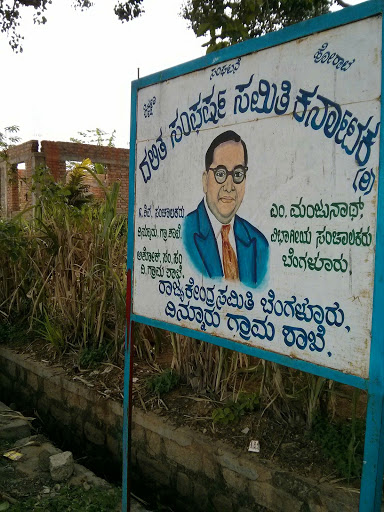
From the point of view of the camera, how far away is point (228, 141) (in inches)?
76.5

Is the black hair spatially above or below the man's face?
above

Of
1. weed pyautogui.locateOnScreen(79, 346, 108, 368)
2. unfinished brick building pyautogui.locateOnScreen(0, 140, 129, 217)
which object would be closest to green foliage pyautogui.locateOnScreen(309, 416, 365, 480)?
weed pyautogui.locateOnScreen(79, 346, 108, 368)

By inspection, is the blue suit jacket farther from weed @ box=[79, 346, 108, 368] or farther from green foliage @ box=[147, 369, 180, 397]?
weed @ box=[79, 346, 108, 368]

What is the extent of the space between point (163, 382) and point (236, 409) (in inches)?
25.1

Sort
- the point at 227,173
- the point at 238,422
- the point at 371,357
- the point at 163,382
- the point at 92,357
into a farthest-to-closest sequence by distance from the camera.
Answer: the point at 92,357 < the point at 163,382 < the point at 238,422 < the point at 227,173 < the point at 371,357

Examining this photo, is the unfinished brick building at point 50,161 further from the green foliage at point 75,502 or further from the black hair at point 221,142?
the black hair at point 221,142

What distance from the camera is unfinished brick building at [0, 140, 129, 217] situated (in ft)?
36.6

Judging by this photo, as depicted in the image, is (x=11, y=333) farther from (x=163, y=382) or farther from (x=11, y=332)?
(x=163, y=382)

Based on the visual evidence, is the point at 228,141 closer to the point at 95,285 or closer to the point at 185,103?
the point at 185,103

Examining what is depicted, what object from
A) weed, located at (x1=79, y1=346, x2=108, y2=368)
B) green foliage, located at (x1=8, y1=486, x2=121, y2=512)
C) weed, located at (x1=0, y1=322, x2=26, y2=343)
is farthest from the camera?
weed, located at (x1=0, y1=322, x2=26, y2=343)

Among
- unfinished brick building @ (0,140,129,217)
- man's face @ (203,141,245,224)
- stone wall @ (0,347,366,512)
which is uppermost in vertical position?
unfinished brick building @ (0,140,129,217)

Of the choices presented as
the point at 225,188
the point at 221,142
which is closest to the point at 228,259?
the point at 225,188

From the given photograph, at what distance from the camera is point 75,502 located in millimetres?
2721

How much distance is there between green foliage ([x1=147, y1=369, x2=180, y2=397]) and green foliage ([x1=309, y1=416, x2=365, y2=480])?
1.04 m
